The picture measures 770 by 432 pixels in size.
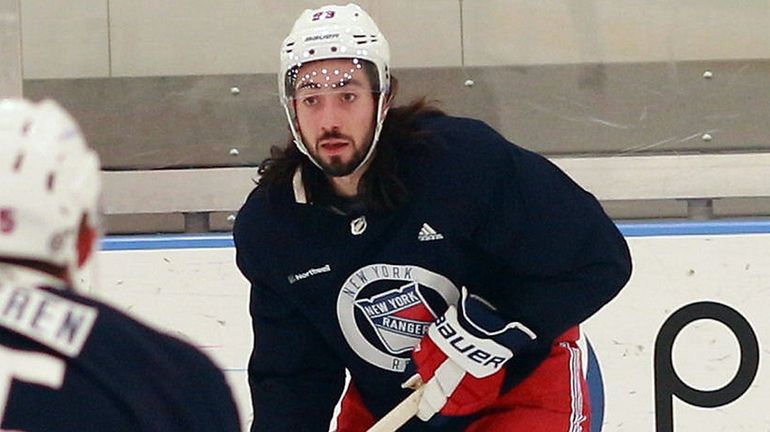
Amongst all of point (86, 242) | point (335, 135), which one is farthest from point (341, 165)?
point (86, 242)

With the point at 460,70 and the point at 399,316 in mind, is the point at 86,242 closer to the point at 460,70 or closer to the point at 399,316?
the point at 399,316

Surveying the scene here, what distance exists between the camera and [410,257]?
2025mm

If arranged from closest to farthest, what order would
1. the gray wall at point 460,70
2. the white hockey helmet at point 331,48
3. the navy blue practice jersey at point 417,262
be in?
1. the navy blue practice jersey at point 417,262
2. the white hockey helmet at point 331,48
3. the gray wall at point 460,70

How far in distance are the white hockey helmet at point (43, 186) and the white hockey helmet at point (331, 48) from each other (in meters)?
1.03

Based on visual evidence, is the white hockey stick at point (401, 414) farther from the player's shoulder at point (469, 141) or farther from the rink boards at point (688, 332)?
the rink boards at point (688, 332)

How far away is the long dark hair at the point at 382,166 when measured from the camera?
2025 mm

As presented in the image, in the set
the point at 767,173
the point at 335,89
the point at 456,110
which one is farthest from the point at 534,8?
the point at 335,89

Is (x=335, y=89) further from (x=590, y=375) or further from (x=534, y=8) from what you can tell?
(x=534, y=8)

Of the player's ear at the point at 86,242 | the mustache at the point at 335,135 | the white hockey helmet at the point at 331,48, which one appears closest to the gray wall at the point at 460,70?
the white hockey helmet at the point at 331,48

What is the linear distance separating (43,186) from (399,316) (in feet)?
3.58

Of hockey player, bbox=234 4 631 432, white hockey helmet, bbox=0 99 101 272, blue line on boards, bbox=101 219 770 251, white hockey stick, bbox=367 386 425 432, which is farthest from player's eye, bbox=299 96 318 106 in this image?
white hockey helmet, bbox=0 99 101 272

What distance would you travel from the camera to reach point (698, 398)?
2.87m

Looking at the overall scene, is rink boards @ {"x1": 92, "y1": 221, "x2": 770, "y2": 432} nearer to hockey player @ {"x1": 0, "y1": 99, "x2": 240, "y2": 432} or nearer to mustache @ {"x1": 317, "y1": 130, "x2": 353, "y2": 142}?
mustache @ {"x1": 317, "y1": 130, "x2": 353, "y2": 142}

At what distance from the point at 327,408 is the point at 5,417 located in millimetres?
1233
